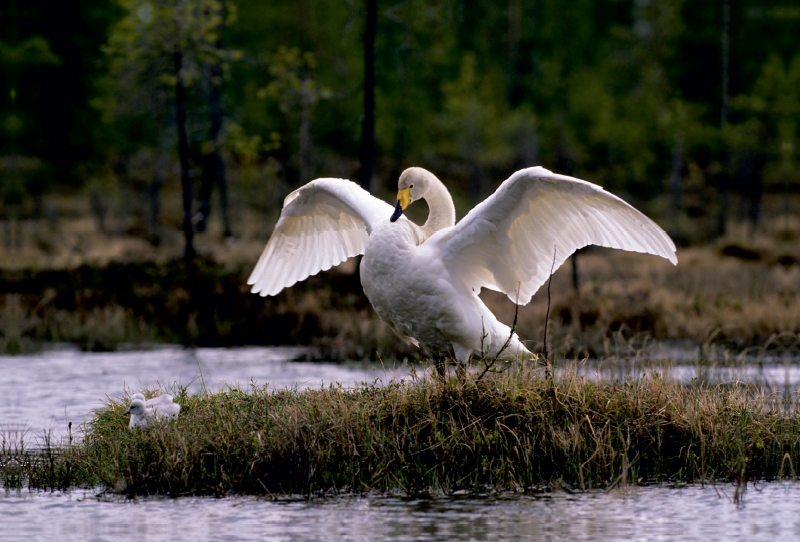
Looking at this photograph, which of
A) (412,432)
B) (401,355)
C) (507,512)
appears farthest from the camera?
(401,355)

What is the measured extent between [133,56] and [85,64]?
75.6 feet

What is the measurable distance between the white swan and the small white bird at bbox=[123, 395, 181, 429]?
1.77 m

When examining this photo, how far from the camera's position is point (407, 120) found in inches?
1838

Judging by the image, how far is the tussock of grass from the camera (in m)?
7.79

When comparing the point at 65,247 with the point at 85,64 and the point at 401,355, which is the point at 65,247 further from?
the point at 401,355

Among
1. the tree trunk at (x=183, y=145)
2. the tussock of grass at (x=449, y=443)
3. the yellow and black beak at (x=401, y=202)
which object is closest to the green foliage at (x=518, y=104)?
the tree trunk at (x=183, y=145)

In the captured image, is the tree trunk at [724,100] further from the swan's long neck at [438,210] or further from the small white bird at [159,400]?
the small white bird at [159,400]

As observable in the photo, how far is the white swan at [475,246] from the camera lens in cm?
838

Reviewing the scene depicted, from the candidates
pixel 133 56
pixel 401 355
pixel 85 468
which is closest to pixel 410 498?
pixel 85 468

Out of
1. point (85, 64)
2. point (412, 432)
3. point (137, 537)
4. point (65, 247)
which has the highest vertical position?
point (85, 64)

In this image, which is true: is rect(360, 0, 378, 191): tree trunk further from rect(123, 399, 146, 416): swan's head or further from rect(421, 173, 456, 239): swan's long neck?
rect(123, 399, 146, 416): swan's head

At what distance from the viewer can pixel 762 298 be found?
19.3 m

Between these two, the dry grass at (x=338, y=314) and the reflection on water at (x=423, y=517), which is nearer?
the reflection on water at (x=423, y=517)

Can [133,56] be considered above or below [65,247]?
above
